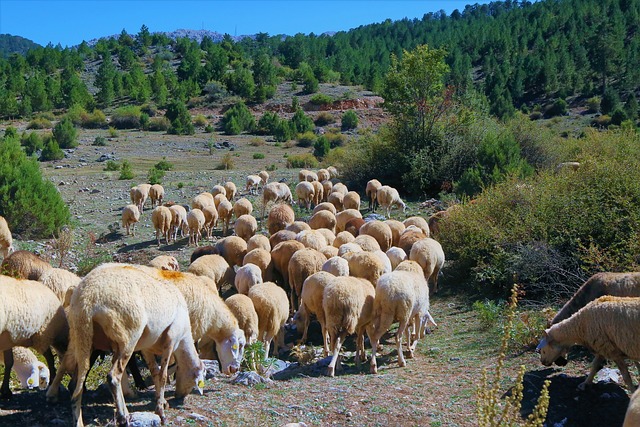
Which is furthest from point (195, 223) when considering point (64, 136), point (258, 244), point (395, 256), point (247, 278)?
point (64, 136)

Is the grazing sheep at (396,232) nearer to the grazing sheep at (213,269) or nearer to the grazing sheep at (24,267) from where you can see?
the grazing sheep at (213,269)

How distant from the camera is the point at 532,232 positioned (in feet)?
41.7

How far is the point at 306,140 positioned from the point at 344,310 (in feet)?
123

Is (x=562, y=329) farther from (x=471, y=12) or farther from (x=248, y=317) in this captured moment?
(x=471, y=12)

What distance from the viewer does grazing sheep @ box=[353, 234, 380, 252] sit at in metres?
13.6

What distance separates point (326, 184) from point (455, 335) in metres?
13.7

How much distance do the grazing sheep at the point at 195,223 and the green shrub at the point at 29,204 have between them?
14.3 feet

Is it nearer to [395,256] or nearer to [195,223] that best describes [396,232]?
[395,256]

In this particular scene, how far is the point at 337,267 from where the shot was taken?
11.4m

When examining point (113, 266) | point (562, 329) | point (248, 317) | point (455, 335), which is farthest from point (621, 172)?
point (113, 266)

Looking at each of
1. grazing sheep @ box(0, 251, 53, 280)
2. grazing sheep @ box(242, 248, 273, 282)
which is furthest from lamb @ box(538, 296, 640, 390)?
grazing sheep @ box(0, 251, 53, 280)

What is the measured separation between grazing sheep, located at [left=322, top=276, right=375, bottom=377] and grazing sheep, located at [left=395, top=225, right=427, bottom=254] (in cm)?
447

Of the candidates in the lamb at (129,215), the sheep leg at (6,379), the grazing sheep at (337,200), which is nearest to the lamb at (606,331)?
the sheep leg at (6,379)

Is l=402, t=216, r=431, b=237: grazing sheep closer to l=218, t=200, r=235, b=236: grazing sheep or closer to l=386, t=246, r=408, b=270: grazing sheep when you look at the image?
l=386, t=246, r=408, b=270: grazing sheep
